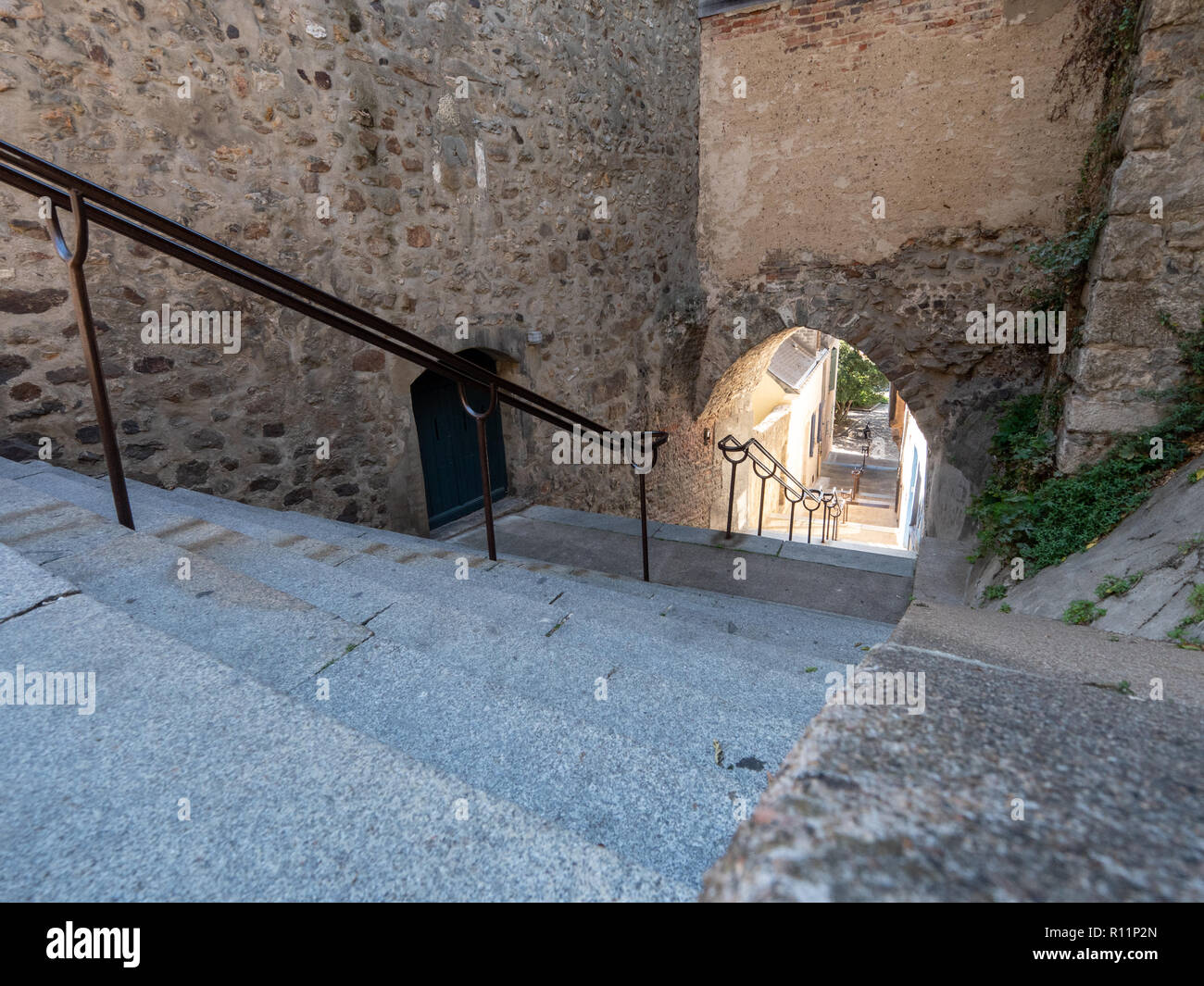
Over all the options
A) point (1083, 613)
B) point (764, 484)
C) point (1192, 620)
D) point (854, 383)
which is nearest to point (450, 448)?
point (764, 484)

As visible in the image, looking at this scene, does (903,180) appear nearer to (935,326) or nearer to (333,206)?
(935,326)

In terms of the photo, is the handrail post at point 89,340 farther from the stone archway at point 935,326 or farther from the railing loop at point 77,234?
the stone archway at point 935,326

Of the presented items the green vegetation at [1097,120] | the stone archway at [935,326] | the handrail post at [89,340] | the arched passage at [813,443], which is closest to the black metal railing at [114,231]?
the handrail post at [89,340]

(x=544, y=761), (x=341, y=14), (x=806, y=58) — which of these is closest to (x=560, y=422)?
(x=544, y=761)

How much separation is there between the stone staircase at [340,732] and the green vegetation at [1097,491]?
180 cm

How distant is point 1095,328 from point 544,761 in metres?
3.79

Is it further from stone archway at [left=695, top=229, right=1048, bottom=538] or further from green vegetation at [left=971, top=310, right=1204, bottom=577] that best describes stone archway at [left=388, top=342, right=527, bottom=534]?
green vegetation at [left=971, top=310, right=1204, bottom=577]

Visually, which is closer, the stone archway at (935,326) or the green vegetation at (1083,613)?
the green vegetation at (1083,613)

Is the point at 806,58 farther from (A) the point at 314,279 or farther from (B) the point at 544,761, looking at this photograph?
(B) the point at 544,761

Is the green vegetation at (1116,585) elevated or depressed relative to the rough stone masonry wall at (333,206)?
depressed

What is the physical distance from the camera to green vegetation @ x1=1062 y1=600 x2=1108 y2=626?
7.34ft

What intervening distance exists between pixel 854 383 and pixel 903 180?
1852 cm

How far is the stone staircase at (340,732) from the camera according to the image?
728 mm

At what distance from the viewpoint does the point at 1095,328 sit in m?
3.33
